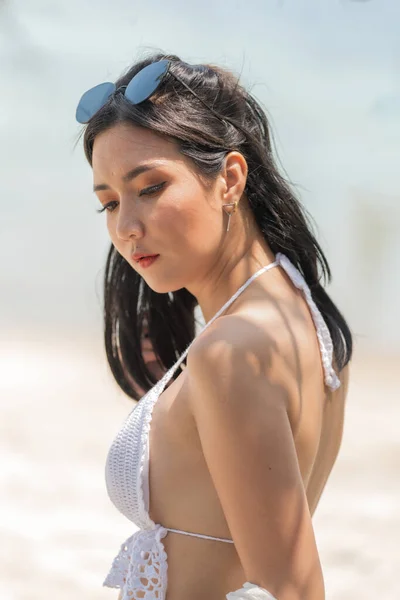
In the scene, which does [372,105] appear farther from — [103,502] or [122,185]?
[122,185]

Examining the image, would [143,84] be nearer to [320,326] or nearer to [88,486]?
[320,326]

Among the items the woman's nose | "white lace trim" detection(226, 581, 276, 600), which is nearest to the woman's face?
the woman's nose

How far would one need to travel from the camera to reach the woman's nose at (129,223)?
2.04 meters

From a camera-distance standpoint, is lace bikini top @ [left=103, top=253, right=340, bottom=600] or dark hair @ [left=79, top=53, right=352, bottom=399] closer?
lace bikini top @ [left=103, top=253, right=340, bottom=600]

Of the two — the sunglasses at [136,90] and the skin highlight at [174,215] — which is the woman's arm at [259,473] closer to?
the skin highlight at [174,215]

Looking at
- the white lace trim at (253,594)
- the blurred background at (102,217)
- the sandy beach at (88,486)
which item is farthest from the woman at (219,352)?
the blurred background at (102,217)

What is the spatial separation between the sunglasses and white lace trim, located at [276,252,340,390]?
381 mm

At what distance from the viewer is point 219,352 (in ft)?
5.69

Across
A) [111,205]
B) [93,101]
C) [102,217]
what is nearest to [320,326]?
[111,205]

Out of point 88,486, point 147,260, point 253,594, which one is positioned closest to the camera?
point 253,594

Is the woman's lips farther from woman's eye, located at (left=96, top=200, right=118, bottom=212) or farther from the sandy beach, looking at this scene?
the sandy beach

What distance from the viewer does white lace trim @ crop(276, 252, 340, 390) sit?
6.69ft

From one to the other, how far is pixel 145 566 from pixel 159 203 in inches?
32.7

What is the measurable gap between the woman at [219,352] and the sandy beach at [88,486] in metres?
3.03
